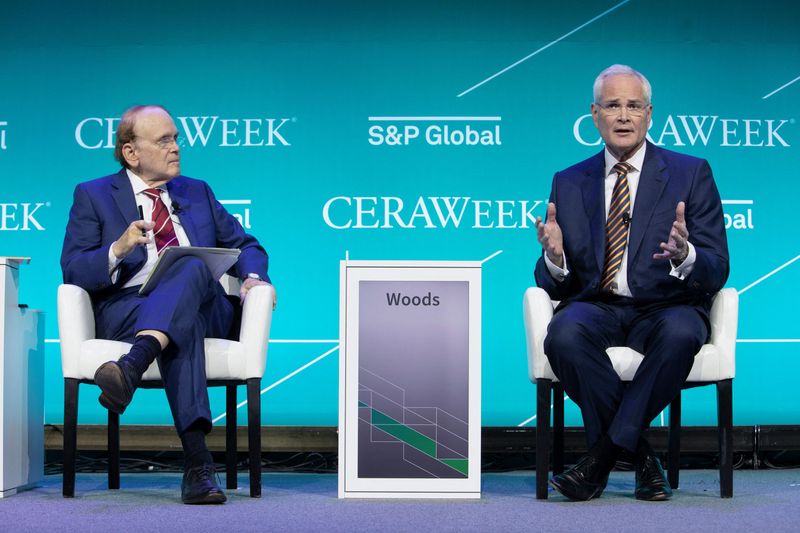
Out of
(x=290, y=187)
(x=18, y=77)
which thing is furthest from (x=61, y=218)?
(x=290, y=187)

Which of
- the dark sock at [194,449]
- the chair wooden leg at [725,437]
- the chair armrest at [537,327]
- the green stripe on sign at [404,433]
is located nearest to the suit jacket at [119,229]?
the dark sock at [194,449]

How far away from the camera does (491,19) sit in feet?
16.3

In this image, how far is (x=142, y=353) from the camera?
3.19 metres

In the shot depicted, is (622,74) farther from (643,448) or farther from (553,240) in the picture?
Result: (643,448)

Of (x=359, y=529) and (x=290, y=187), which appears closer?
(x=359, y=529)

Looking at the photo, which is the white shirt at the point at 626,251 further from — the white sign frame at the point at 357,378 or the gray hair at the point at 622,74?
the white sign frame at the point at 357,378

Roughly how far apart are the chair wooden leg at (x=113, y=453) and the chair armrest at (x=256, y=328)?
0.62m

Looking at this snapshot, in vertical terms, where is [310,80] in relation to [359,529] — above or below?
above

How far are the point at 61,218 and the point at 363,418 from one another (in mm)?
2174

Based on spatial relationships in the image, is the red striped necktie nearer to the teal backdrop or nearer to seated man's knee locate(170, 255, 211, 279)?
seated man's knee locate(170, 255, 211, 279)

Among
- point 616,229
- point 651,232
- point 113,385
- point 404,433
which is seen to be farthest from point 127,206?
point 651,232

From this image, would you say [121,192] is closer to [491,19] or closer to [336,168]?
[336,168]

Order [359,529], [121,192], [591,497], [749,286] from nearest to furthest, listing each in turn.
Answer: [359,529], [591,497], [121,192], [749,286]

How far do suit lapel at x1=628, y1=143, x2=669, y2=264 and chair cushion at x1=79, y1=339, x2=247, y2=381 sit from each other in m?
1.34
